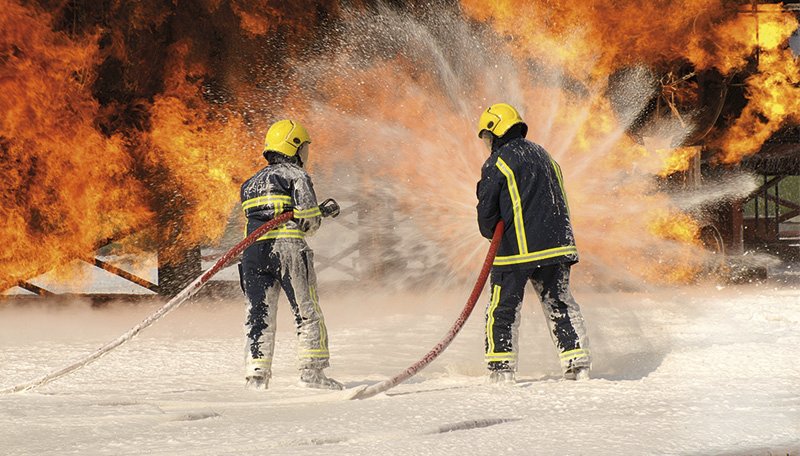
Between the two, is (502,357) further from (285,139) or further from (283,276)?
(285,139)

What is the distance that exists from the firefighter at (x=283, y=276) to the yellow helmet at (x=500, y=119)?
1.17 m

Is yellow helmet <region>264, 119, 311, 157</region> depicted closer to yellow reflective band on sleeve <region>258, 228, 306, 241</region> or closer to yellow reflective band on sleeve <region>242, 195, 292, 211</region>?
yellow reflective band on sleeve <region>242, 195, 292, 211</region>

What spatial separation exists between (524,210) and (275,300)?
1.60 m

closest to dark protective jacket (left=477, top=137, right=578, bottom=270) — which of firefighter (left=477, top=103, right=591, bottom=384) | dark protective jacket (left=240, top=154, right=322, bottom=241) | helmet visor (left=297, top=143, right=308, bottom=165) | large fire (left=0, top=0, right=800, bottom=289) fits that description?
firefighter (left=477, top=103, right=591, bottom=384)

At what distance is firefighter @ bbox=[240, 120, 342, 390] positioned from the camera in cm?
588

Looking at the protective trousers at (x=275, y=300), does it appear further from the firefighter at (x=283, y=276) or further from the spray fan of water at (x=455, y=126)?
the spray fan of water at (x=455, y=126)

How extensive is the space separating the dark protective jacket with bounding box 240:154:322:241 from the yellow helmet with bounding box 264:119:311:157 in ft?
0.17

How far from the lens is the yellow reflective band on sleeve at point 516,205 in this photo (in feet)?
19.1

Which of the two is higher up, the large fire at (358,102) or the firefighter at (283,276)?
the large fire at (358,102)

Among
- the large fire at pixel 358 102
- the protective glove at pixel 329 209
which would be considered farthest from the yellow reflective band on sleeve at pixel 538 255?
the large fire at pixel 358 102

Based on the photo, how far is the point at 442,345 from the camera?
18.9 feet

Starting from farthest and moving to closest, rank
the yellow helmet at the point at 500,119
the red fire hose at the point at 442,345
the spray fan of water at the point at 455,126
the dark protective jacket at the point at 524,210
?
1. the spray fan of water at the point at 455,126
2. the yellow helmet at the point at 500,119
3. the dark protective jacket at the point at 524,210
4. the red fire hose at the point at 442,345

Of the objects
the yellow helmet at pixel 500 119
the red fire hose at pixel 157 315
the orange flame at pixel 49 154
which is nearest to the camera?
the red fire hose at pixel 157 315

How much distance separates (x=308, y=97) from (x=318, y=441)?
921 centimetres
